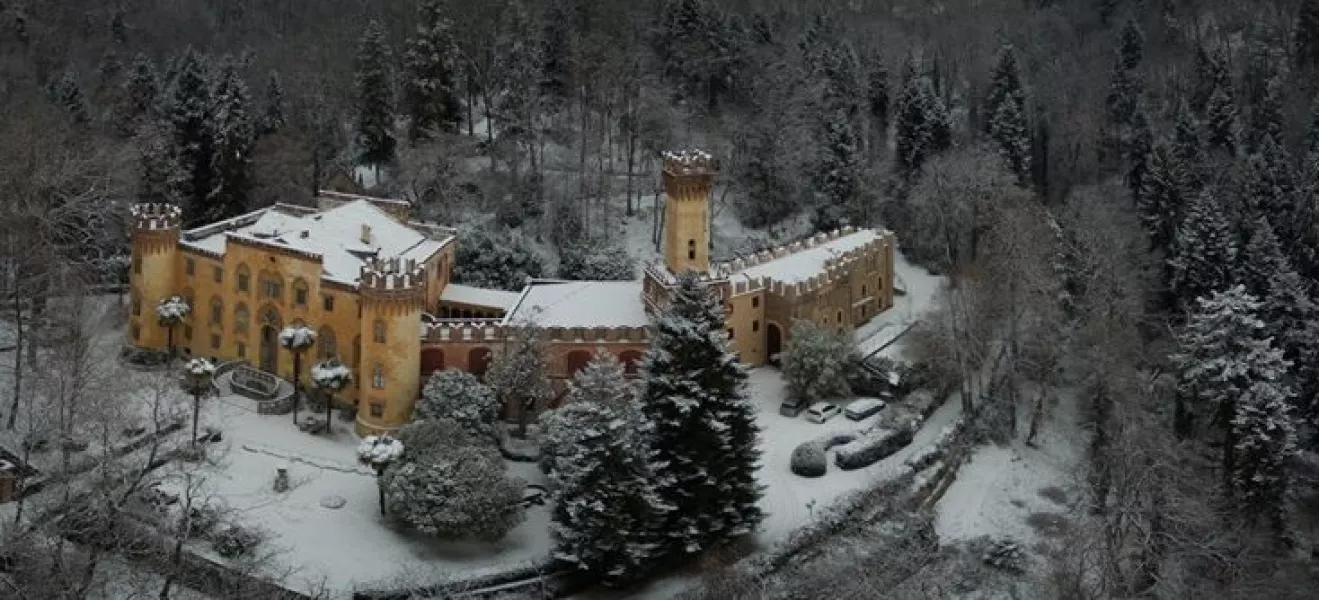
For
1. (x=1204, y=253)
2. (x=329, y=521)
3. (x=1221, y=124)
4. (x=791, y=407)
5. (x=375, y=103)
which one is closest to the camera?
(x=329, y=521)

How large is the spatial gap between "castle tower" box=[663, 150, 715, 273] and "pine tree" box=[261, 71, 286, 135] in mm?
26637

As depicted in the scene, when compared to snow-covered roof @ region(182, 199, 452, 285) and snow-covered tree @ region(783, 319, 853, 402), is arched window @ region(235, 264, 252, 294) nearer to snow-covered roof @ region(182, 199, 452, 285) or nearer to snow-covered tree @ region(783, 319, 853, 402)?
snow-covered roof @ region(182, 199, 452, 285)

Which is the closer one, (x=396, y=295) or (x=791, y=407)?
(x=396, y=295)

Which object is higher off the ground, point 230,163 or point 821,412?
point 230,163

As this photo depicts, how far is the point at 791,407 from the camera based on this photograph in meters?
59.8

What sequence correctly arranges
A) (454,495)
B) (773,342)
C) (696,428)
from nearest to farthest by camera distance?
1. (454,495)
2. (696,428)
3. (773,342)

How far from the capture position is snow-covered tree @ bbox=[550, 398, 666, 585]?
47875mm

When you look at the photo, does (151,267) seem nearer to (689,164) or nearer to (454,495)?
(454,495)

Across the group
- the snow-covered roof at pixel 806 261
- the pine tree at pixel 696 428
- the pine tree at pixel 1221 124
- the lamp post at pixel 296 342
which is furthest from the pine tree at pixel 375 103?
the pine tree at pixel 1221 124

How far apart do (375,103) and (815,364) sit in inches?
1243

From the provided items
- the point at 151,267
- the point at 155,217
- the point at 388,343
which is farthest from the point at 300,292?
the point at 155,217

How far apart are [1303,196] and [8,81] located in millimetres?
75291

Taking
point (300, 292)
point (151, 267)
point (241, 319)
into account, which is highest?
point (151, 267)

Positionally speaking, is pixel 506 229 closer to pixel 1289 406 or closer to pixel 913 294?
pixel 913 294
